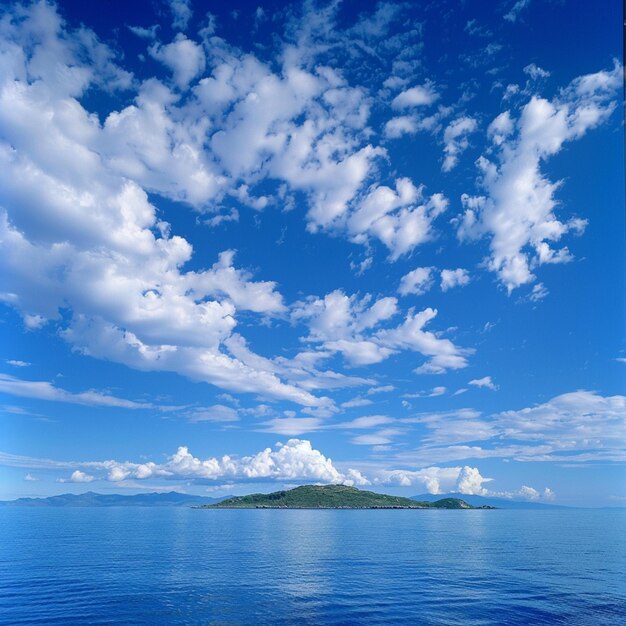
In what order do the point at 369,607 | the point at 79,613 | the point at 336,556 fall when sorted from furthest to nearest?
A: the point at 336,556
the point at 369,607
the point at 79,613

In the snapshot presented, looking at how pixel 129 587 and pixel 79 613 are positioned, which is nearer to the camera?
pixel 79 613

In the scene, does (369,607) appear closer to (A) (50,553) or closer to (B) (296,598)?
(B) (296,598)

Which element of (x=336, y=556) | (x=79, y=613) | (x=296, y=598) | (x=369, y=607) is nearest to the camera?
(x=79, y=613)

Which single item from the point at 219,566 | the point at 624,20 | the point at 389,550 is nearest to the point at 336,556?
the point at 389,550

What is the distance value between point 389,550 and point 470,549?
27.1 m

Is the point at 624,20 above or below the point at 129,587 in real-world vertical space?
above

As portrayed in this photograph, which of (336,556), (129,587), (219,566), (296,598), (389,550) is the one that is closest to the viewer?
(296,598)

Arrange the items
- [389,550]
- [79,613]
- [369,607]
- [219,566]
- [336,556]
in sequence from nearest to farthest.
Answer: [79,613], [369,607], [219,566], [336,556], [389,550]

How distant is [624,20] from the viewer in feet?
54.5

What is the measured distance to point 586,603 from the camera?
72062mm

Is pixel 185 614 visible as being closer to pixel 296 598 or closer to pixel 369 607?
pixel 296 598

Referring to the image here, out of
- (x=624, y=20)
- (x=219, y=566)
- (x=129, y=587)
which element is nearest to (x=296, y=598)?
(x=129, y=587)

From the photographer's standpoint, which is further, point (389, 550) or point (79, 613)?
point (389, 550)

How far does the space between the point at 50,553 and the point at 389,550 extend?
9377cm
